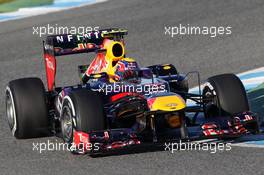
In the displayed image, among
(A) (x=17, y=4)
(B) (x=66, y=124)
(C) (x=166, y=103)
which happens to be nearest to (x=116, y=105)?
(B) (x=66, y=124)

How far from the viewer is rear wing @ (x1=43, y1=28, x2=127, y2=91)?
12.0 metres

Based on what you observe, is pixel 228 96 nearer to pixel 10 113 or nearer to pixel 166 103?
pixel 166 103

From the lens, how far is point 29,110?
11.0 meters

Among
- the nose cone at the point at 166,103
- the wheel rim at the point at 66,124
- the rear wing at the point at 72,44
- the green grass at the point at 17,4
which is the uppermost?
the green grass at the point at 17,4

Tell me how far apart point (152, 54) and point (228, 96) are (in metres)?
6.39

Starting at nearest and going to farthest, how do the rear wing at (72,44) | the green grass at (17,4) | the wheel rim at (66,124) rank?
1. the wheel rim at (66,124)
2. the rear wing at (72,44)
3. the green grass at (17,4)

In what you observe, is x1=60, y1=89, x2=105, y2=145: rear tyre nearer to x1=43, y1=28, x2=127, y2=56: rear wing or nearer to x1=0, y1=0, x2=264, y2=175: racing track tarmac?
x1=0, y1=0, x2=264, y2=175: racing track tarmac

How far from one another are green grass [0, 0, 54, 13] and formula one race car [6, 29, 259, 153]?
9.88 metres

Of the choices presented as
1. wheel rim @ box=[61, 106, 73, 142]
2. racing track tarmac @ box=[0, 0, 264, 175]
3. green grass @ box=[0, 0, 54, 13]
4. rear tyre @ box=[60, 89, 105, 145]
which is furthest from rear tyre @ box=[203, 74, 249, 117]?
green grass @ box=[0, 0, 54, 13]

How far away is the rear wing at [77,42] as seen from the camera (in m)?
12.0

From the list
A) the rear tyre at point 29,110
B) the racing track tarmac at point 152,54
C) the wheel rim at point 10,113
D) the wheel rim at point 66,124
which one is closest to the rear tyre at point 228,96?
the racing track tarmac at point 152,54

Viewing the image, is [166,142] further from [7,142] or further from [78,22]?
[78,22]

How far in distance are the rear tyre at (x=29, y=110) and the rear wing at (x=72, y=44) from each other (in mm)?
897

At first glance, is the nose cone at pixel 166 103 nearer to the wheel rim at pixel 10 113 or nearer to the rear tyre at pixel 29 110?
the rear tyre at pixel 29 110
